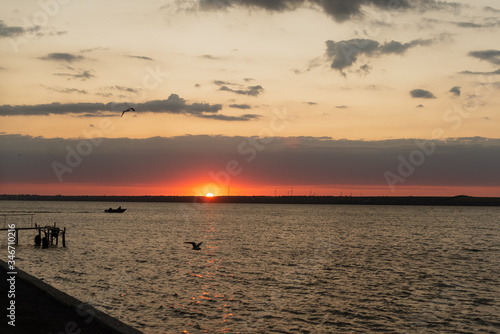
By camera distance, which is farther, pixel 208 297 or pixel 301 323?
pixel 208 297

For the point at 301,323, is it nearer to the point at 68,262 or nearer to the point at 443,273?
the point at 443,273

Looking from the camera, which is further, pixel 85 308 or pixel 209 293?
pixel 209 293

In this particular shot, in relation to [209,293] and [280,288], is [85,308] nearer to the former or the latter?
[209,293]

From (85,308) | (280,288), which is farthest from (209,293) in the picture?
(85,308)

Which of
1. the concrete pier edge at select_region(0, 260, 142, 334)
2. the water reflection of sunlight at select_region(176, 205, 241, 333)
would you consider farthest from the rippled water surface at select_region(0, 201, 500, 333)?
the concrete pier edge at select_region(0, 260, 142, 334)

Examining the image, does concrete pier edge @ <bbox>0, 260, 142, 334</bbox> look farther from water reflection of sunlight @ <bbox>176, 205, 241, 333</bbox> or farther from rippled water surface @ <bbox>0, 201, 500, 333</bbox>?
water reflection of sunlight @ <bbox>176, 205, 241, 333</bbox>

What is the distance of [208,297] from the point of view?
117 feet

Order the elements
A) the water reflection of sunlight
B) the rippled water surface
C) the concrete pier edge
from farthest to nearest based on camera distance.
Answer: the water reflection of sunlight < the rippled water surface < the concrete pier edge

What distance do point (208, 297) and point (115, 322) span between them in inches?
666

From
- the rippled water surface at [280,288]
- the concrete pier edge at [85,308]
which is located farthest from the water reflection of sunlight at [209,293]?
the concrete pier edge at [85,308]

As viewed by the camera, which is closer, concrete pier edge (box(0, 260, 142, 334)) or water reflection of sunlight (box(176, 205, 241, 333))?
concrete pier edge (box(0, 260, 142, 334))

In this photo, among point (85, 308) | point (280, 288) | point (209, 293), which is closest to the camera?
point (85, 308)

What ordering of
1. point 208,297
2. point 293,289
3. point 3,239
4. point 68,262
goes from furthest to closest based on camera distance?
point 3,239 → point 68,262 → point 293,289 → point 208,297

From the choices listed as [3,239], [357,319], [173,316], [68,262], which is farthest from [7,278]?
[3,239]
